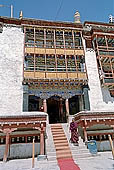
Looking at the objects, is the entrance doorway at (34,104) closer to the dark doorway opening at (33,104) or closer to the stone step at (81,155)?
the dark doorway opening at (33,104)

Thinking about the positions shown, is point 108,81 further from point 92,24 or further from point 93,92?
point 92,24

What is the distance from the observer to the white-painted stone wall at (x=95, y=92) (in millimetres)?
16469

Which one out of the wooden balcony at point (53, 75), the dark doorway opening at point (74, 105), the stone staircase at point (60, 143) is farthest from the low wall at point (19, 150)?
the dark doorway opening at point (74, 105)

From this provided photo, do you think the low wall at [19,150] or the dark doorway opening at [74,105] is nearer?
the low wall at [19,150]

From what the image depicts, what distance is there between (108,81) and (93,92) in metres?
2.03

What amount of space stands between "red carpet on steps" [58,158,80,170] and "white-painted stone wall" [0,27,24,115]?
24.6 feet

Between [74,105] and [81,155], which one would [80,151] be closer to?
[81,155]

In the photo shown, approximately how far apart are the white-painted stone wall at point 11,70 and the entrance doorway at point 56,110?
4.38 meters

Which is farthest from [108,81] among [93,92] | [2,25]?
[2,25]

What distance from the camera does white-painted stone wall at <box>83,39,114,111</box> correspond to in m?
16.5

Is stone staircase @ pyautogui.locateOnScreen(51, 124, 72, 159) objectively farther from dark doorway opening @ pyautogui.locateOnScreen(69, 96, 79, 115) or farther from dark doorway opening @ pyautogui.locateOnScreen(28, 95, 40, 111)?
dark doorway opening @ pyautogui.locateOnScreen(69, 96, 79, 115)

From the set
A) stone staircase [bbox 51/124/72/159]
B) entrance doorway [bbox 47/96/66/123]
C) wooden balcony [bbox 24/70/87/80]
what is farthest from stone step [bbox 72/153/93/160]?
wooden balcony [bbox 24/70/87/80]

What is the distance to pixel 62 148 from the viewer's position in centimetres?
1015

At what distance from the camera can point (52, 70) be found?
1741 centimetres
